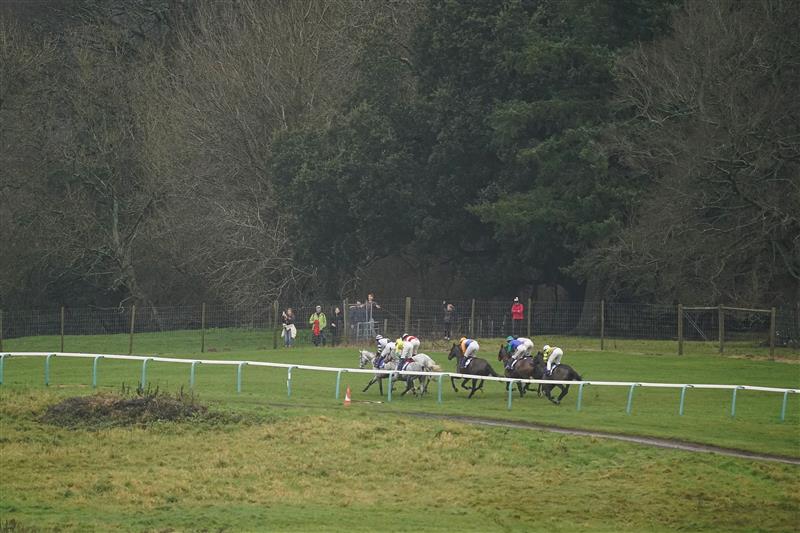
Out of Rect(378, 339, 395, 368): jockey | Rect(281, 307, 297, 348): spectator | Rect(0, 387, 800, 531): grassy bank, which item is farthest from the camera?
Rect(281, 307, 297, 348): spectator

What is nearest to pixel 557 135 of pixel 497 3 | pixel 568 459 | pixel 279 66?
pixel 497 3

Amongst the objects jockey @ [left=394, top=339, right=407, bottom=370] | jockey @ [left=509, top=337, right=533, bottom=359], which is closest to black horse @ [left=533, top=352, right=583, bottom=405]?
jockey @ [left=509, top=337, right=533, bottom=359]

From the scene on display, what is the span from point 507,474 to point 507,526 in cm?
353

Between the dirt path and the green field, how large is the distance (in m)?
0.37

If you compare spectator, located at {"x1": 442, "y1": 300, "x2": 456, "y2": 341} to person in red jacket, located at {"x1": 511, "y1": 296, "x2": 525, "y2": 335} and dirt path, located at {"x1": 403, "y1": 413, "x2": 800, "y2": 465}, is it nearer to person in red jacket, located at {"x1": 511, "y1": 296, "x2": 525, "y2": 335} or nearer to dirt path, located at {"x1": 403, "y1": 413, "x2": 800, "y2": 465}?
person in red jacket, located at {"x1": 511, "y1": 296, "x2": 525, "y2": 335}

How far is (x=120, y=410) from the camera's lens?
29469 millimetres

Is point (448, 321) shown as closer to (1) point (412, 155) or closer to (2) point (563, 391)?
(1) point (412, 155)

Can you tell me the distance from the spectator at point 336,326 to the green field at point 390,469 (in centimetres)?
1925

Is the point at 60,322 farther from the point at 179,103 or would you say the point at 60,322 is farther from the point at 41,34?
the point at 41,34

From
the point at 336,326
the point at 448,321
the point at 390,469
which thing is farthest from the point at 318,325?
the point at 390,469

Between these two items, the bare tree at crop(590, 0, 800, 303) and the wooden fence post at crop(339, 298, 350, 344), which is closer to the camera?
the bare tree at crop(590, 0, 800, 303)

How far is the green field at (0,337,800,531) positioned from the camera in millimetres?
22234

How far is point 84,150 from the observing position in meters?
71.4

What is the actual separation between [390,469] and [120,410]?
7.37 m
